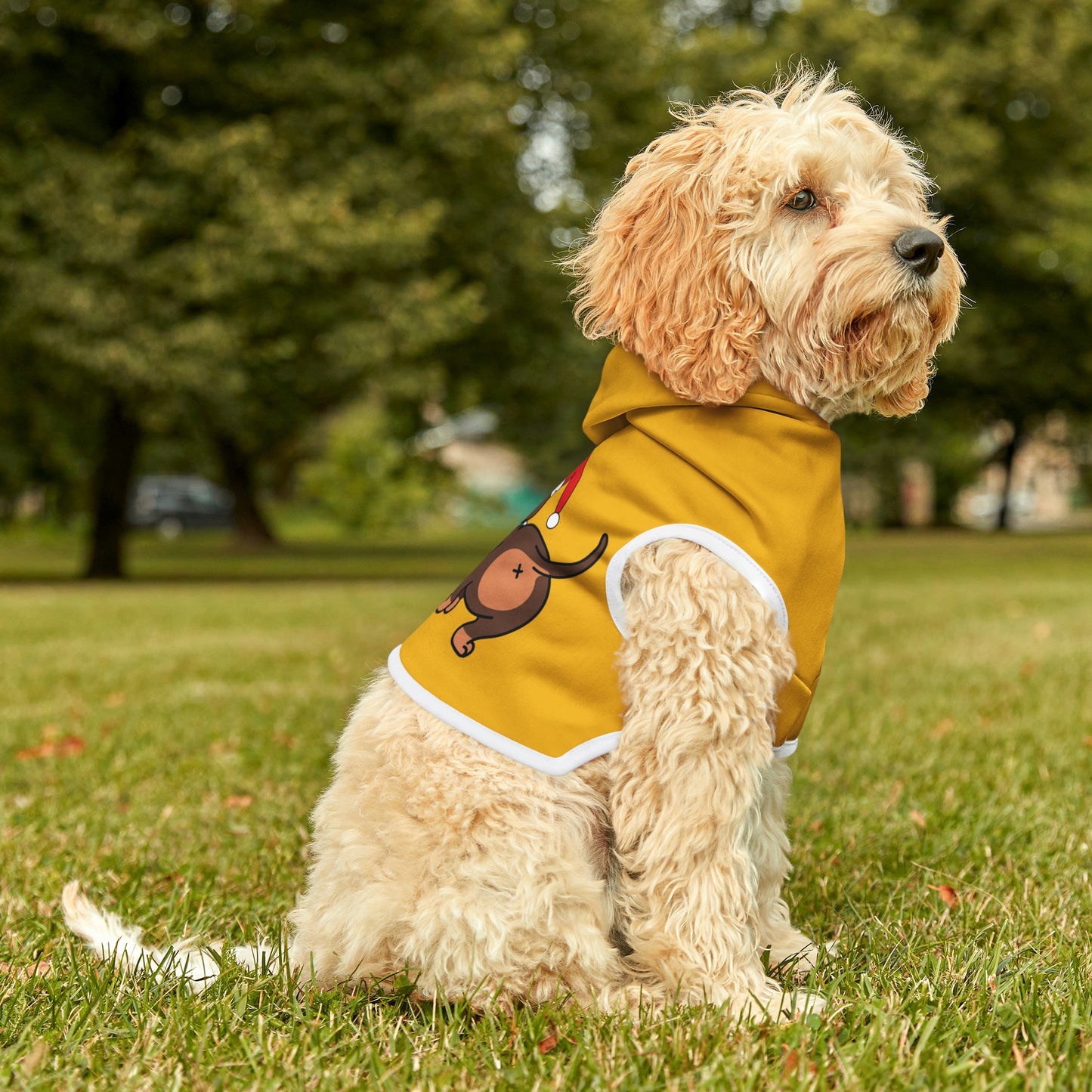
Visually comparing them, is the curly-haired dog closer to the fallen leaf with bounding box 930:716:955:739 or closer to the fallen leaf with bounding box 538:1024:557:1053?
the fallen leaf with bounding box 538:1024:557:1053

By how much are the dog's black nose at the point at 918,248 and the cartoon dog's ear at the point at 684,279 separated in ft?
1.18

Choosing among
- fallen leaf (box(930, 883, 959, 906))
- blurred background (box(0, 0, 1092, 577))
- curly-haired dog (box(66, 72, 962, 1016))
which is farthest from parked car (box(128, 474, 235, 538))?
curly-haired dog (box(66, 72, 962, 1016))

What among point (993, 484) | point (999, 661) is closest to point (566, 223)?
point (999, 661)

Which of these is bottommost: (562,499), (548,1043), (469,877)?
(548,1043)

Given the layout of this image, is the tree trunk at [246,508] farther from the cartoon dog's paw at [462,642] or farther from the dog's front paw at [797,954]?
the dog's front paw at [797,954]

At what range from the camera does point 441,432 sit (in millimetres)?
31125

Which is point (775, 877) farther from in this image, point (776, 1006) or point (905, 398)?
point (905, 398)

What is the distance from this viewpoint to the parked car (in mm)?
46969

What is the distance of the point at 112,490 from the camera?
19.6 m

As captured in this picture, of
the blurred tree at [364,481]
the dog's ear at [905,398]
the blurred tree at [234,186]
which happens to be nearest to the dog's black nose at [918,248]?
the dog's ear at [905,398]

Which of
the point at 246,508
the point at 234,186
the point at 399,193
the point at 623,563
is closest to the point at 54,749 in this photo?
the point at 623,563

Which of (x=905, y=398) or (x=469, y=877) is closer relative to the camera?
(x=469, y=877)

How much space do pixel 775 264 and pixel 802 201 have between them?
0.18 m

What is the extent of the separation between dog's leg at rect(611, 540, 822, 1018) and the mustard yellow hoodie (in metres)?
0.06
